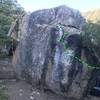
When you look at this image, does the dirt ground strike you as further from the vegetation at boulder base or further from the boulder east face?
the vegetation at boulder base

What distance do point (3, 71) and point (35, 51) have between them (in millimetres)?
2195

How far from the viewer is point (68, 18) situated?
40.0 feet

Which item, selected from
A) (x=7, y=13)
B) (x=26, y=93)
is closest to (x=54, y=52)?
(x=26, y=93)

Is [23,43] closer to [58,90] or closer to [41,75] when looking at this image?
[41,75]

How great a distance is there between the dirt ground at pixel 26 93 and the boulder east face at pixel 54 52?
1.20 feet

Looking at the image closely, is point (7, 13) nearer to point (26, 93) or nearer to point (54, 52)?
point (54, 52)

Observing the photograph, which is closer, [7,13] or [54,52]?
[54,52]

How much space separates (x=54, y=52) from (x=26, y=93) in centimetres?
207

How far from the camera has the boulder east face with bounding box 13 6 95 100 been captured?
439 inches

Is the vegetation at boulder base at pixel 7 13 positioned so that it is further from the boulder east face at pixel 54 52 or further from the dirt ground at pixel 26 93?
the dirt ground at pixel 26 93

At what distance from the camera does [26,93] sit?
1120cm

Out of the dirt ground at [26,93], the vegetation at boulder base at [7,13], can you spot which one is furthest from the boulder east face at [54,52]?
the vegetation at boulder base at [7,13]

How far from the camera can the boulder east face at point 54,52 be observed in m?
11.1

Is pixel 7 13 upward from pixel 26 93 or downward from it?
upward
